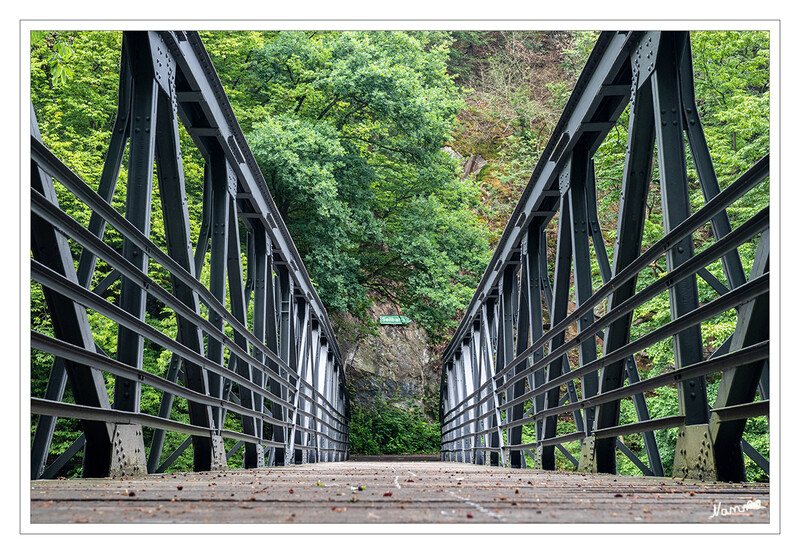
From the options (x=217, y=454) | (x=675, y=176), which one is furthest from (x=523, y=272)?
(x=675, y=176)

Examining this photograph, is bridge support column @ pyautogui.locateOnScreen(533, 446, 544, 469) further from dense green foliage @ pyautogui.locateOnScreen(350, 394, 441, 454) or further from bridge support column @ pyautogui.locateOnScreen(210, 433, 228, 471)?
dense green foliage @ pyautogui.locateOnScreen(350, 394, 441, 454)

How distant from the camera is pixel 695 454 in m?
3.26

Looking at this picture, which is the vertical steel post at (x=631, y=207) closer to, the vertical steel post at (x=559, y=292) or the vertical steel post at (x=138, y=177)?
the vertical steel post at (x=559, y=292)

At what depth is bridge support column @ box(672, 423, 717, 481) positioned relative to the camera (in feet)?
10.2

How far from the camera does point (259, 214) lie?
23.4ft

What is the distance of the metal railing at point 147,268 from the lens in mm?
3014

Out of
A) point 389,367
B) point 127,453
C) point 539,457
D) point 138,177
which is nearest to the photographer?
point 127,453

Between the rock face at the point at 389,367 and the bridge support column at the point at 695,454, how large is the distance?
69.3ft

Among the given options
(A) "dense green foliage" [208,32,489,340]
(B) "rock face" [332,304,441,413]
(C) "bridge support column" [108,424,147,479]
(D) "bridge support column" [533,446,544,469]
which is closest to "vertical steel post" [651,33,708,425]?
(C) "bridge support column" [108,424,147,479]

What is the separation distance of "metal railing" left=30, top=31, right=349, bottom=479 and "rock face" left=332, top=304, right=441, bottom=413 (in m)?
16.9

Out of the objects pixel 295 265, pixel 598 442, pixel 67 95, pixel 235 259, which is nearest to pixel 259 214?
pixel 235 259

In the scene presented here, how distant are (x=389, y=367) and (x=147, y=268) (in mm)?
21798

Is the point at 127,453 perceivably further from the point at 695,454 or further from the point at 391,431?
the point at 391,431
